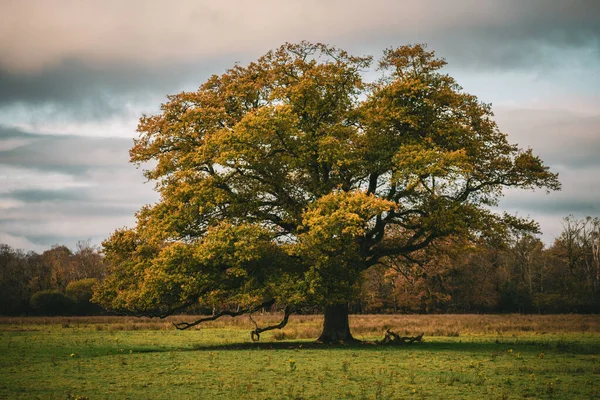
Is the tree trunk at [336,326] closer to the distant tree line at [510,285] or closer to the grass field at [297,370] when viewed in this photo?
the grass field at [297,370]

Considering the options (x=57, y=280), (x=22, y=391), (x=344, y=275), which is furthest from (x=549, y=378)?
(x=57, y=280)

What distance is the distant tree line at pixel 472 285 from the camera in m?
71.6

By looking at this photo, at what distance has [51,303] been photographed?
6944 cm

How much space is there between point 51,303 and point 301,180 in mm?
51249

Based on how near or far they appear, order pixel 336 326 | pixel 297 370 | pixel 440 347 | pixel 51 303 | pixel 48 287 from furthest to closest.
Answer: pixel 48 287 → pixel 51 303 → pixel 336 326 → pixel 440 347 → pixel 297 370

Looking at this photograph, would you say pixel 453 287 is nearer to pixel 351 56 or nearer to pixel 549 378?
pixel 351 56

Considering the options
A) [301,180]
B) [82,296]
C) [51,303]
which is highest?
[301,180]

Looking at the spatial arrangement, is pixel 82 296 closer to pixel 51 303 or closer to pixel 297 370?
pixel 51 303

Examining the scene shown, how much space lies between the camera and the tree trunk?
3059cm

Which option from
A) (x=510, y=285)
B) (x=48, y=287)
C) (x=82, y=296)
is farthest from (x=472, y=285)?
(x=48, y=287)

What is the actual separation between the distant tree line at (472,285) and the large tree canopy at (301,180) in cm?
3962

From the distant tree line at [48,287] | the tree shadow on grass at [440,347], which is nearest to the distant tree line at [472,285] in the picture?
the distant tree line at [48,287]

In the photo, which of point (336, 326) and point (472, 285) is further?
point (472, 285)

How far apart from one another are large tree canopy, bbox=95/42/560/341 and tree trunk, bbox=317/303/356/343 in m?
0.06
